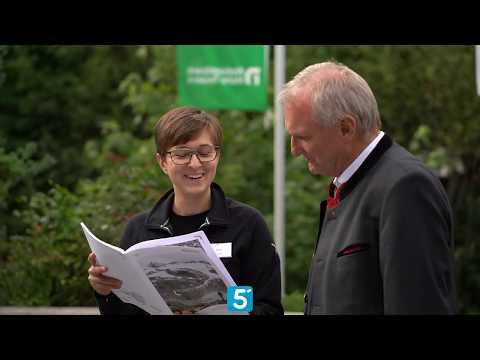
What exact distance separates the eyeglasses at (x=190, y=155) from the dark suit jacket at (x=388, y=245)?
803 millimetres

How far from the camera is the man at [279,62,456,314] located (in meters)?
2.52

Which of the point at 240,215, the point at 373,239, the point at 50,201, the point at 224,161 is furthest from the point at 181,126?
the point at 224,161

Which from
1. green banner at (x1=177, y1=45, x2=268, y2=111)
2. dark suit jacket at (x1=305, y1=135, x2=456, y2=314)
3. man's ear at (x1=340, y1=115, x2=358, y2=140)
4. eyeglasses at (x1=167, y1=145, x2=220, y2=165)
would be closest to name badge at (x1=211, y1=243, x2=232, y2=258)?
eyeglasses at (x1=167, y1=145, x2=220, y2=165)

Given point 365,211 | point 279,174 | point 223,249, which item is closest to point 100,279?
point 223,249

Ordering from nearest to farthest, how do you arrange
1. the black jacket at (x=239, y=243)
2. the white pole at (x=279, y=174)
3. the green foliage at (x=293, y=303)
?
the black jacket at (x=239, y=243), the green foliage at (x=293, y=303), the white pole at (x=279, y=174)

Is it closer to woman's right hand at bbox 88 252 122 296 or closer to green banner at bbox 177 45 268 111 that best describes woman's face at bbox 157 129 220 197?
woman's right hand at bbox 88 252 122 296

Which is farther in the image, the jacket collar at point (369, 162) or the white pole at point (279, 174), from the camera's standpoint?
the white pole at point (279, 174)

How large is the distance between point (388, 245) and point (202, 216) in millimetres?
1199

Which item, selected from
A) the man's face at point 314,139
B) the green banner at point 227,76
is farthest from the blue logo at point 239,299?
the green banner at point 227,76

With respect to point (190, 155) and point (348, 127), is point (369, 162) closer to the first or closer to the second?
point (348, 127)

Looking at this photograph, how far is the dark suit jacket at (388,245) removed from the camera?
8.25 ft

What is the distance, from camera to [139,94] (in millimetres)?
12688

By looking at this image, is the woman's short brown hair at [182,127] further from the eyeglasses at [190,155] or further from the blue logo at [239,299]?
the blue logo at [239,299]
